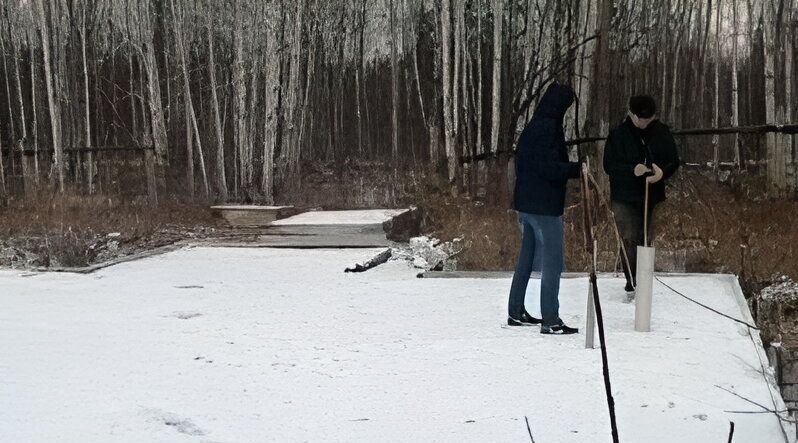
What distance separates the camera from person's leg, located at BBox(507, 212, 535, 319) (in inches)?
252

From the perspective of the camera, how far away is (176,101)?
1602 cm

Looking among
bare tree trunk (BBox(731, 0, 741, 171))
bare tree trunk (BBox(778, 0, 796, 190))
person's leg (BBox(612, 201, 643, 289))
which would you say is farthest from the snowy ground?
bare tree trunk (BBox(731, 0, 741, 171))

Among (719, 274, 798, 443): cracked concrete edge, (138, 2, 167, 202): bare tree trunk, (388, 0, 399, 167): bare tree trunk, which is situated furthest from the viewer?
(138, 2, 167, 202): bare tree trunk

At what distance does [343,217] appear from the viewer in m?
13.5

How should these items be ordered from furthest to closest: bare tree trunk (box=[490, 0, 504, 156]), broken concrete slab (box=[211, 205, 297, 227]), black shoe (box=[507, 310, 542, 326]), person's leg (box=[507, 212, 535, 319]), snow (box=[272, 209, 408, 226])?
bare tree trunk (box=[490, 0, 504, 156]) → broken concrete slab (box=[211, 205, 297, 227]) → snow (box=[272, 209, 408, 226]) → black shoe (box=[507, 310, 542, 326]) → person's leg (box=[507, 212, 535, 319])

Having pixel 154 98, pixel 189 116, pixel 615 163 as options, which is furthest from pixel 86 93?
pixel 615 163

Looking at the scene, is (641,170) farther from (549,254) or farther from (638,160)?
(549,254)

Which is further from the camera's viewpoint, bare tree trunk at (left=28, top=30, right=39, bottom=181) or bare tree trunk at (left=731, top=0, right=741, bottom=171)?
bare tree trunk at (left=28, top=30, right=39, bottom=181)

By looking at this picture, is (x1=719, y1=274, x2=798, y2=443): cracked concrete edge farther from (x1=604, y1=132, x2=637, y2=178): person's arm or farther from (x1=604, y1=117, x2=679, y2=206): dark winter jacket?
(x1=604, y1=132, x2=637, y2=178): person's arm

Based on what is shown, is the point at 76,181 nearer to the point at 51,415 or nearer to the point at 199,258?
the point at 199,258

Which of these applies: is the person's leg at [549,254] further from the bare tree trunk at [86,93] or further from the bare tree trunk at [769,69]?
the bare tree trunk at [86,93]

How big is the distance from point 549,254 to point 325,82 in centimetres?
1029

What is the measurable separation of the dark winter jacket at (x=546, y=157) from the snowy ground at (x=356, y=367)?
924 millimetres

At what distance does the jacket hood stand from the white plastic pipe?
104cm
